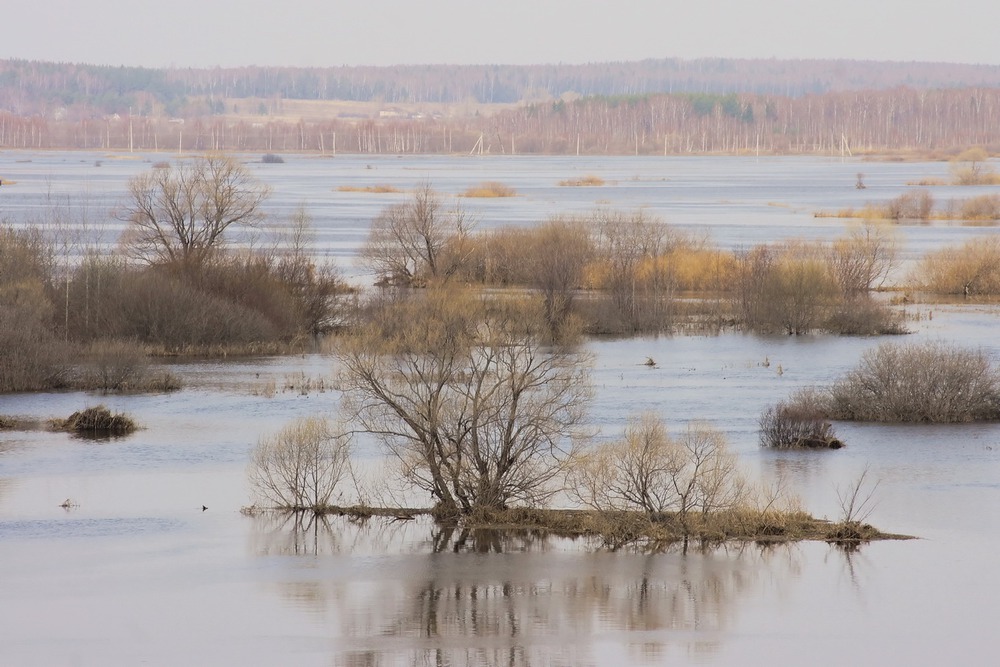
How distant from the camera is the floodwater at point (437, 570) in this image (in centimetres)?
1712

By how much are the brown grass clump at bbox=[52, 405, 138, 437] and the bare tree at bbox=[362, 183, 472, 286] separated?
25460mm

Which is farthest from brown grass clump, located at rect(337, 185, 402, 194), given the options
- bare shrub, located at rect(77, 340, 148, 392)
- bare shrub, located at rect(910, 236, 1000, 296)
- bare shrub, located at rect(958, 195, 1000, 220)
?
bare shrub, located at rect(77, 340, 148, 392)

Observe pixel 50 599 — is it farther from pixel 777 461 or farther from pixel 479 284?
pixel 479 284

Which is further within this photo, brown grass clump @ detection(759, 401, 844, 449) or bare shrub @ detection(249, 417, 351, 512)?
brown grass clump @ detection(759, 401, 844, 449)

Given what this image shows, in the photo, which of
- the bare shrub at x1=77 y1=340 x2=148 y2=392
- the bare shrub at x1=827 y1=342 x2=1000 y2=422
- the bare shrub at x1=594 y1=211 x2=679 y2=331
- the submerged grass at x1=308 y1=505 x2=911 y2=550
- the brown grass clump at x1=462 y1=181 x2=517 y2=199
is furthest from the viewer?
the brown grass clump at x1=462 y1=181 x2=517 y2=199

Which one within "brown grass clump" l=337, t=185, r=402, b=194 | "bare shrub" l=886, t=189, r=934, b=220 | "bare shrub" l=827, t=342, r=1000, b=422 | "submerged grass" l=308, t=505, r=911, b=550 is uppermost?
"brown grass clump" l=337, t=185, r=402, b=194

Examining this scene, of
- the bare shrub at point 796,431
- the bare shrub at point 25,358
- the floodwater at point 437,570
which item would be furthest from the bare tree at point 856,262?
the bare shrub at point 25,358

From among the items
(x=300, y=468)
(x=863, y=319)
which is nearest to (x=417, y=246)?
(x=863, y=319)

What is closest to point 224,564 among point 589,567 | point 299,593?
point 299,593

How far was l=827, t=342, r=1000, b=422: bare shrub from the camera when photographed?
32469 millimetres

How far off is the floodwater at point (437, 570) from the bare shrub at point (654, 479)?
0.92m

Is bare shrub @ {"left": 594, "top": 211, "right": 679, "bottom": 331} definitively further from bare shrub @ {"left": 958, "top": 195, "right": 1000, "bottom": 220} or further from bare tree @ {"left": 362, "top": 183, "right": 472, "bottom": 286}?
bare shrub @ {"left": 958, "top": 195, "right": 1000, "bottom": 220}

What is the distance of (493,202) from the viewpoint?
329ft

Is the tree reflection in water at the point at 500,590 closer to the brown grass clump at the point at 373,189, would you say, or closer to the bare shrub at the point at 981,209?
the bare shrub at the point at 981,209
